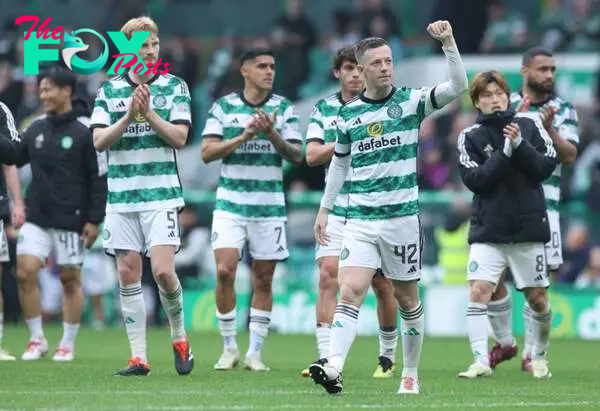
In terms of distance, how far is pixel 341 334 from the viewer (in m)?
11.0

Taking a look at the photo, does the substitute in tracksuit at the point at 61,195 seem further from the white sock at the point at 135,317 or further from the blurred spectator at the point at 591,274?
the blurred spectator at the point at 591,274

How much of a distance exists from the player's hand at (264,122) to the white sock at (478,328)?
2249 mm

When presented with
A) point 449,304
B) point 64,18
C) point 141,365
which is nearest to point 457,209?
point 449,304

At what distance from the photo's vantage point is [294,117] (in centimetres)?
1442

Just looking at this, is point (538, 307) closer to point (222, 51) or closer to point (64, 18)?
point (222, 51)

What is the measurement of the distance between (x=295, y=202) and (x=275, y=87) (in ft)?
16.5

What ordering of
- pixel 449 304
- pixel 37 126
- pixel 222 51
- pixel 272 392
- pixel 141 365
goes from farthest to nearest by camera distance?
1. pixel 222 51
2. pixel 449 304
3. pixel 37 126
4. pixel 141 365
5. pixel 272 392

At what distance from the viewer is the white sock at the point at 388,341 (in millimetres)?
13664

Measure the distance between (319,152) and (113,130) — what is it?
1989mm

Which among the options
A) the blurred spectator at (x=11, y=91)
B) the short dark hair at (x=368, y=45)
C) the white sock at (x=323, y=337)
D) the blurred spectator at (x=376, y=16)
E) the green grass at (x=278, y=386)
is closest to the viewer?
the green grass at (x=278, y=386)

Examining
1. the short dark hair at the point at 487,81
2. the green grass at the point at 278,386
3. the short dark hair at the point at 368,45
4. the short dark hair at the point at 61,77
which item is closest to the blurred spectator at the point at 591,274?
the green grass at the point at 278,386

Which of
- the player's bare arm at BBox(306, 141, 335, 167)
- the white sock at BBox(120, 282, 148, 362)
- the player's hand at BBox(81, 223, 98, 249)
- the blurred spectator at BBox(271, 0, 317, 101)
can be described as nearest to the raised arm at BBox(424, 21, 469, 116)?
the player's bare arm at BBox(306, 141, 335, 167)

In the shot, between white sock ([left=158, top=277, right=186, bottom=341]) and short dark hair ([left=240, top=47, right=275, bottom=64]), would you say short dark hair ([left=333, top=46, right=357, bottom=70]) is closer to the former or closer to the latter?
short dark hair ([left=240, top=47, right=275, bottom=64])

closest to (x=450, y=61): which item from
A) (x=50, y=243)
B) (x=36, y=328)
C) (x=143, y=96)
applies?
(x=143, y=96)
